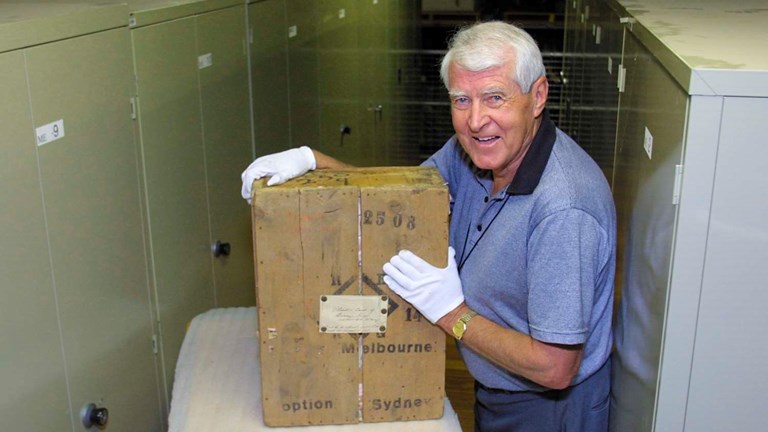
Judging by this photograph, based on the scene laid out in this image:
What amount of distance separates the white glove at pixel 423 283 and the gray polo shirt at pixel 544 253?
0.11 metres

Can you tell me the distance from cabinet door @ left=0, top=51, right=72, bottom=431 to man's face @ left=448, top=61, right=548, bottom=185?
0.83m

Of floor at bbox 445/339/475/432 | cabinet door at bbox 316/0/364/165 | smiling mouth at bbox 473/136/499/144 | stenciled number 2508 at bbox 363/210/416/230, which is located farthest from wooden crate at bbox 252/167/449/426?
A: cabinet door at bbox 316/0/364/165

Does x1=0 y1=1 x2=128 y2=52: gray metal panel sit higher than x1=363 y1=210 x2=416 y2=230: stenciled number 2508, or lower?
higher

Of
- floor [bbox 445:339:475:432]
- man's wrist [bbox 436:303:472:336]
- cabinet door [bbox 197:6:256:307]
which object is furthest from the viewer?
floor [bbox 445:339:475:432]

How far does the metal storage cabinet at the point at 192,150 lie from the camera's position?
225 cm

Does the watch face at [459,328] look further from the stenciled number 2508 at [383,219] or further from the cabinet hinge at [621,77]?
the cabinet hinge at [621,77]

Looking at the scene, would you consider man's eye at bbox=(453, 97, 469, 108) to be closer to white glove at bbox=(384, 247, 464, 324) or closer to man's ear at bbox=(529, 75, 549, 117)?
man's ear at bbox=(529, 75, 549, 117)

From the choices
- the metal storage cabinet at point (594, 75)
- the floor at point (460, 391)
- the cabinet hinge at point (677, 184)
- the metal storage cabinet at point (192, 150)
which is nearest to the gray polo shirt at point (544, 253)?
the cabinet hinge at point (677, 184)

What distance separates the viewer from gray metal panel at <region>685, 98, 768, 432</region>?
3.82ft

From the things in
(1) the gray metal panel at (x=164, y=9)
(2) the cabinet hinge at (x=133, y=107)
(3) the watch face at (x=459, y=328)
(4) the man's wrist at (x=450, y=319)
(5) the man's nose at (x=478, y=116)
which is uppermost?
(1) the gray metal panel at (x=164, y=9)

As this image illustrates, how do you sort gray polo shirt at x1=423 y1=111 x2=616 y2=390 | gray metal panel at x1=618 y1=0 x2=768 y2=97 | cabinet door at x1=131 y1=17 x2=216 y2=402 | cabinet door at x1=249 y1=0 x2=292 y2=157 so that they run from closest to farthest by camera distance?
gray metal panel at x1=618 y1=0 x2=768 y2=97 → gray polo shirt at x1=423 y1=111 x2=616 y2=390 → cabinet door at x1=131 y1=17 x2=216 y2=402 → cabinet door at x1=249 y1=0 x2=292 y2=157

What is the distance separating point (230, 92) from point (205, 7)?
346 millimetres

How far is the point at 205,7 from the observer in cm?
257

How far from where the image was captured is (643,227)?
1.52 metres
